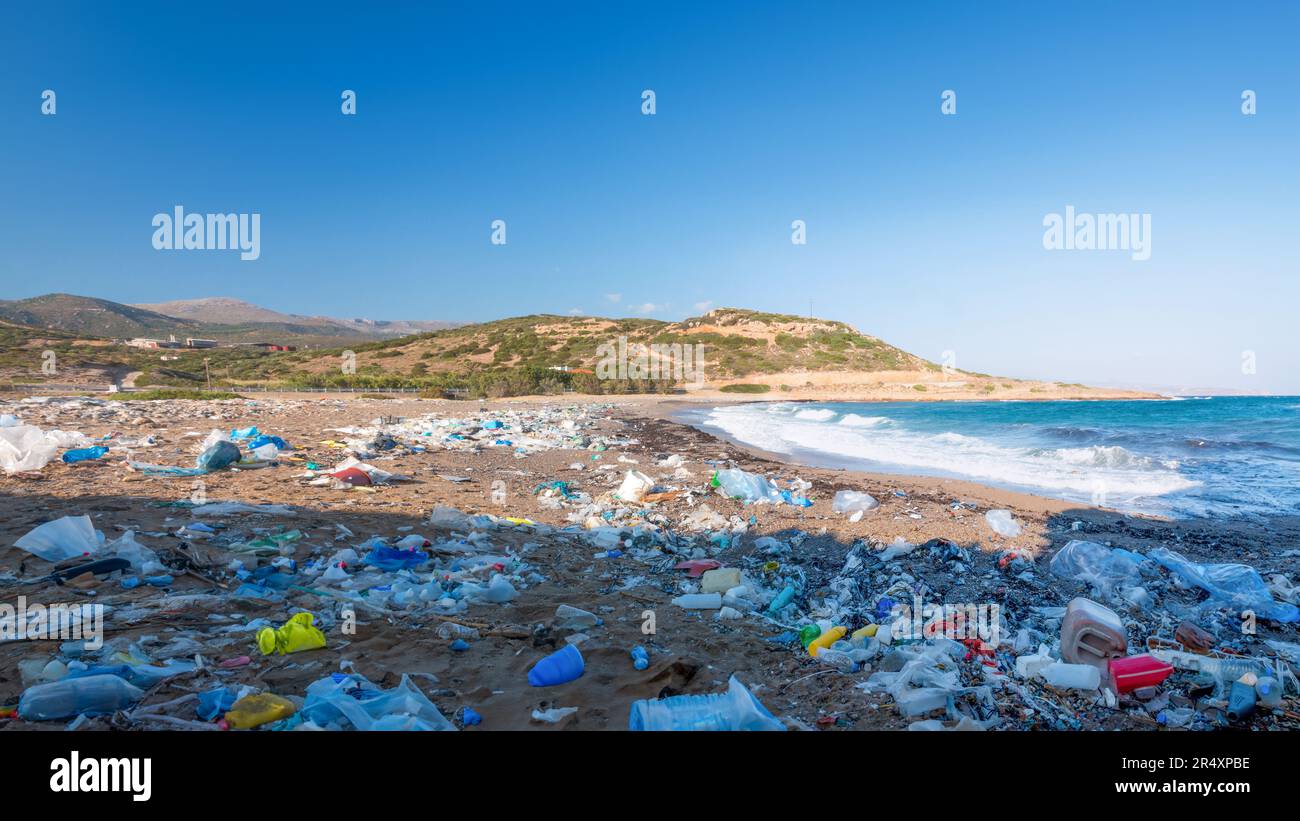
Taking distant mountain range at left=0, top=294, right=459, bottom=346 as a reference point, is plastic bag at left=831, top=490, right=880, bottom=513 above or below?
below

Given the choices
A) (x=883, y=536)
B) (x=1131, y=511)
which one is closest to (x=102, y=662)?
(x=883, y=536)

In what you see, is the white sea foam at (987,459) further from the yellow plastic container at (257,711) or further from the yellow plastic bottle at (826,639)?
the yellow plastic container at (257,711)

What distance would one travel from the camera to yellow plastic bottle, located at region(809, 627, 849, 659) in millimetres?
3381

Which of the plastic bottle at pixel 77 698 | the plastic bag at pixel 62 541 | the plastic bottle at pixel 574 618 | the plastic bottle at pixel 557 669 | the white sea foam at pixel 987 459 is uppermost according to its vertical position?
the plastic bag at pixel 62 541

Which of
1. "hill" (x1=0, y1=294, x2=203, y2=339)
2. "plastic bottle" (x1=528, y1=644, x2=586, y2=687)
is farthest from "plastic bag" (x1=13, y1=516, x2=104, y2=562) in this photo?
"hill" (x1=0, y1=294, x2=203, y2=339)

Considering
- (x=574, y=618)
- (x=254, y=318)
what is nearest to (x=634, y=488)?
(x=574, y=618)

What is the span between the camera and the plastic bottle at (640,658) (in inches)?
122

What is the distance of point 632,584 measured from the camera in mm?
4938

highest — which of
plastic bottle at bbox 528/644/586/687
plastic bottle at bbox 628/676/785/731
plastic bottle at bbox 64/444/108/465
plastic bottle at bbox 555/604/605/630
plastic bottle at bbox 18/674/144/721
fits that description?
plastic bottle at bbox 64/444/108/465

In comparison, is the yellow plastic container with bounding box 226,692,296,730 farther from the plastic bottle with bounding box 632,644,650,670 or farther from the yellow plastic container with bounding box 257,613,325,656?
the plastic bottle with bounding box 632,644,650,670

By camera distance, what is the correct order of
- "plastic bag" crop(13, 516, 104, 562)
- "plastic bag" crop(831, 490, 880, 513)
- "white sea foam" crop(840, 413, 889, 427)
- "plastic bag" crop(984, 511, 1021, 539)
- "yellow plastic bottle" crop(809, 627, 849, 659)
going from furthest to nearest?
"white sea foam" crop(840, 413, 889, 427) < "plastic bag" crop(831, 490, 880, 513) < "plastic bag" crop(984, 511, 1021, 539) < "plastic bag" crop(13, 516, 104, 562) < "yellow plastic bottle" crop(809, 627, 849, 659)

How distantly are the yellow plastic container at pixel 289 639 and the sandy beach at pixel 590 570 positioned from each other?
0.30 feet

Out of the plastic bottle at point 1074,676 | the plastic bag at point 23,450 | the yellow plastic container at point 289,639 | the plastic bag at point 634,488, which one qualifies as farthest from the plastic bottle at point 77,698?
the plastic bag at point 23,450

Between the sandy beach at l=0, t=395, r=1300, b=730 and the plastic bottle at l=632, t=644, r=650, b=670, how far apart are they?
4 centimetres
